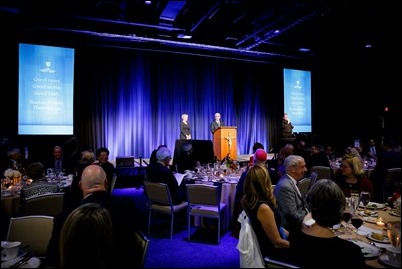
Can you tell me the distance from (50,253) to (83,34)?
725cm

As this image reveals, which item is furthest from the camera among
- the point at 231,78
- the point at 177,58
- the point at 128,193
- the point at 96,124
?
the point at 231,78

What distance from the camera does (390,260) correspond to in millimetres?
1859

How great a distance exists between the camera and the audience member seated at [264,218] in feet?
7.48

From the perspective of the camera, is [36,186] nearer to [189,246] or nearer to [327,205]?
[189,246]

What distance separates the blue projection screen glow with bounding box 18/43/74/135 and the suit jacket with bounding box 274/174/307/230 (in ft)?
23.2

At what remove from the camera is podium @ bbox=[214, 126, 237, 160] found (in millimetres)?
8938

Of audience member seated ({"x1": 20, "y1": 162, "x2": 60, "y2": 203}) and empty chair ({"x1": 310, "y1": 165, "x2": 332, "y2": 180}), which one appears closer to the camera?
audience member seated ({"x1": 20, "y1": 162, "x2": 60, "y2": 203})

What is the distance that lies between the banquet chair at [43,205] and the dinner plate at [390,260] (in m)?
3.23

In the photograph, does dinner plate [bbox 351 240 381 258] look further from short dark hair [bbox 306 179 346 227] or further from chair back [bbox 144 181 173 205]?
chair back [bbox 144 181 173 205]

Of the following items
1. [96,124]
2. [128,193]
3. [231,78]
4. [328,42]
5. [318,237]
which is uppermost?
[328,42]

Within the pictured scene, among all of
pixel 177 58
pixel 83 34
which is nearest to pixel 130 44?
pixel 83 34

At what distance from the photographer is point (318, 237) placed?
6.36 feet

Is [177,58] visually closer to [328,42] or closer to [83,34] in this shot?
[83,34]

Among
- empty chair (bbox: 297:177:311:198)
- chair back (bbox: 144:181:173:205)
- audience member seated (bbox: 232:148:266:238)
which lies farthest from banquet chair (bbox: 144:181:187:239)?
empty chair (bbox: 297:177:311:198)
